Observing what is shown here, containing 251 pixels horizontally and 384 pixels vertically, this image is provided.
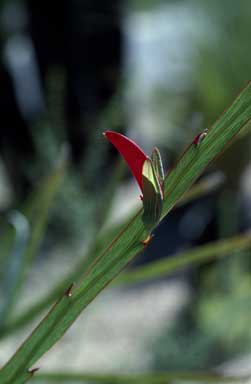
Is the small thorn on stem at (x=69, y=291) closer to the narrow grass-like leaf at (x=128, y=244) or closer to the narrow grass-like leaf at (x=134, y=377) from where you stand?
the narrow grass-like leaf at (x=128, y=244)

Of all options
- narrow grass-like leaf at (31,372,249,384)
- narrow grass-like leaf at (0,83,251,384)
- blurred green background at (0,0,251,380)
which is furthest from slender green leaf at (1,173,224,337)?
blurred green background at (0,0,251,380)

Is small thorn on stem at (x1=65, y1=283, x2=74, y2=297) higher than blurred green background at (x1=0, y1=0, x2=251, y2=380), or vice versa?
small thorn on stem at (x1=65, y1=283, x2=74, y2=297)

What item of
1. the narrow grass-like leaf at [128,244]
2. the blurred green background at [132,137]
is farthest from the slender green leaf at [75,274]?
the blurred green background at [132,137]

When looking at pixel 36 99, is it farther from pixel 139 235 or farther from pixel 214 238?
pixel 139 235

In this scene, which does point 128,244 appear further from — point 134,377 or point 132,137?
point 132,137

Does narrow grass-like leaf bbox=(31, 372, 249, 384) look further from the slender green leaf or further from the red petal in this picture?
the red petal
